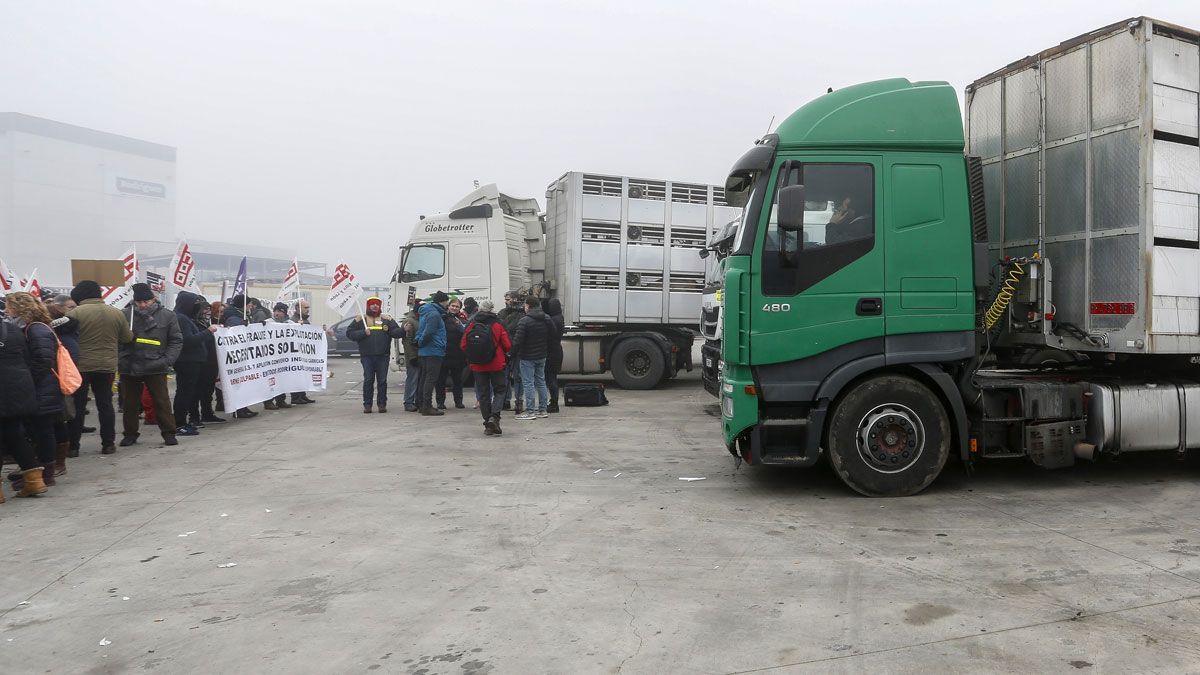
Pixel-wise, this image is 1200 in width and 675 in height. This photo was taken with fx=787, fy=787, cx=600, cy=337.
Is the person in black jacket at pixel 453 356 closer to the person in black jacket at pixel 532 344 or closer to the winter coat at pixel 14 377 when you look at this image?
the person in black jacket at pixel 532 344

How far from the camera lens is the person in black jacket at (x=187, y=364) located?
10219 mm

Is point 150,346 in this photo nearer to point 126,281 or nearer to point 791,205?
point 126,281

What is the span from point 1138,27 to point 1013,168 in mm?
1443

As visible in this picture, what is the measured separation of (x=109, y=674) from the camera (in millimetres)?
3498

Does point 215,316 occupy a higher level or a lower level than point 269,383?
higher

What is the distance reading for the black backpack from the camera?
404 inches

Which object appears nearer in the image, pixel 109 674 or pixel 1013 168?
pixel 109 674

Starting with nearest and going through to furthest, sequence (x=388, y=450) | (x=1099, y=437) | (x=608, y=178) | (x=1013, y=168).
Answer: (x=1099, y=437)
(x=1013, y=168)
(x=388, y=450)
(x=608, y=178)

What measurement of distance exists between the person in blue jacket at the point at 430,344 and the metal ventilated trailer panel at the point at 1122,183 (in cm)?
799

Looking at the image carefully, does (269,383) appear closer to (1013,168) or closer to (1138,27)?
(1013,168)

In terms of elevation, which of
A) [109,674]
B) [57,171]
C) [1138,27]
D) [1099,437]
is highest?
[57,171]

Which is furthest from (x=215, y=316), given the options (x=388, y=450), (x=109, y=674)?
(x=109, y=674)

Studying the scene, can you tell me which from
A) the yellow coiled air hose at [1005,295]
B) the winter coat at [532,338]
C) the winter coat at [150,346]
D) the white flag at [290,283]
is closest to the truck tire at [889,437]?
the yellow coiled air hose at [1005,295]

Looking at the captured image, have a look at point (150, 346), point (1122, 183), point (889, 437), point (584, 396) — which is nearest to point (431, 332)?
point (584, 396)
